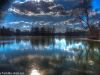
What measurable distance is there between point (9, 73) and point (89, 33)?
1664 centimetres

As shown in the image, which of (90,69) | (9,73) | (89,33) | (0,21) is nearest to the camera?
(9,73)

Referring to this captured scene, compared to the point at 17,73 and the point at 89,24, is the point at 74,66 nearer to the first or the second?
the point at 17,73

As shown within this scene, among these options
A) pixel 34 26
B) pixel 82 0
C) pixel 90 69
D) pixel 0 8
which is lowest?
pixel 90 69

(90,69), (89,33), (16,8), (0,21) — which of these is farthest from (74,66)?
(89,33)

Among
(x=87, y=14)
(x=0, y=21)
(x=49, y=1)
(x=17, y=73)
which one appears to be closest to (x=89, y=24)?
(x=87, y=14)

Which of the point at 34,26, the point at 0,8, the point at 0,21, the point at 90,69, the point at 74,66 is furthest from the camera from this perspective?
the point at 34,26

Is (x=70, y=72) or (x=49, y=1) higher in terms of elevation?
(x=49, y=1)

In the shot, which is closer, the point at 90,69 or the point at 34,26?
Answer: the point at 90,69

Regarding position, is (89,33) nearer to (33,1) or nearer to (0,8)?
(33,1)

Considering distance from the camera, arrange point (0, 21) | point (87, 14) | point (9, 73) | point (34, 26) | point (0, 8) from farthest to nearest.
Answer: point (87, 14), point (34, 26), point (0, 21), point (0, 8), point (9, 73)

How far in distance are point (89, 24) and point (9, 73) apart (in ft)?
50.8

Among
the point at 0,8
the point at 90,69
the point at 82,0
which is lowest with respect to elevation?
the point at 90,69

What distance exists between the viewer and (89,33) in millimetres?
21641

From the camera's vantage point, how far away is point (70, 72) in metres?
6.34
